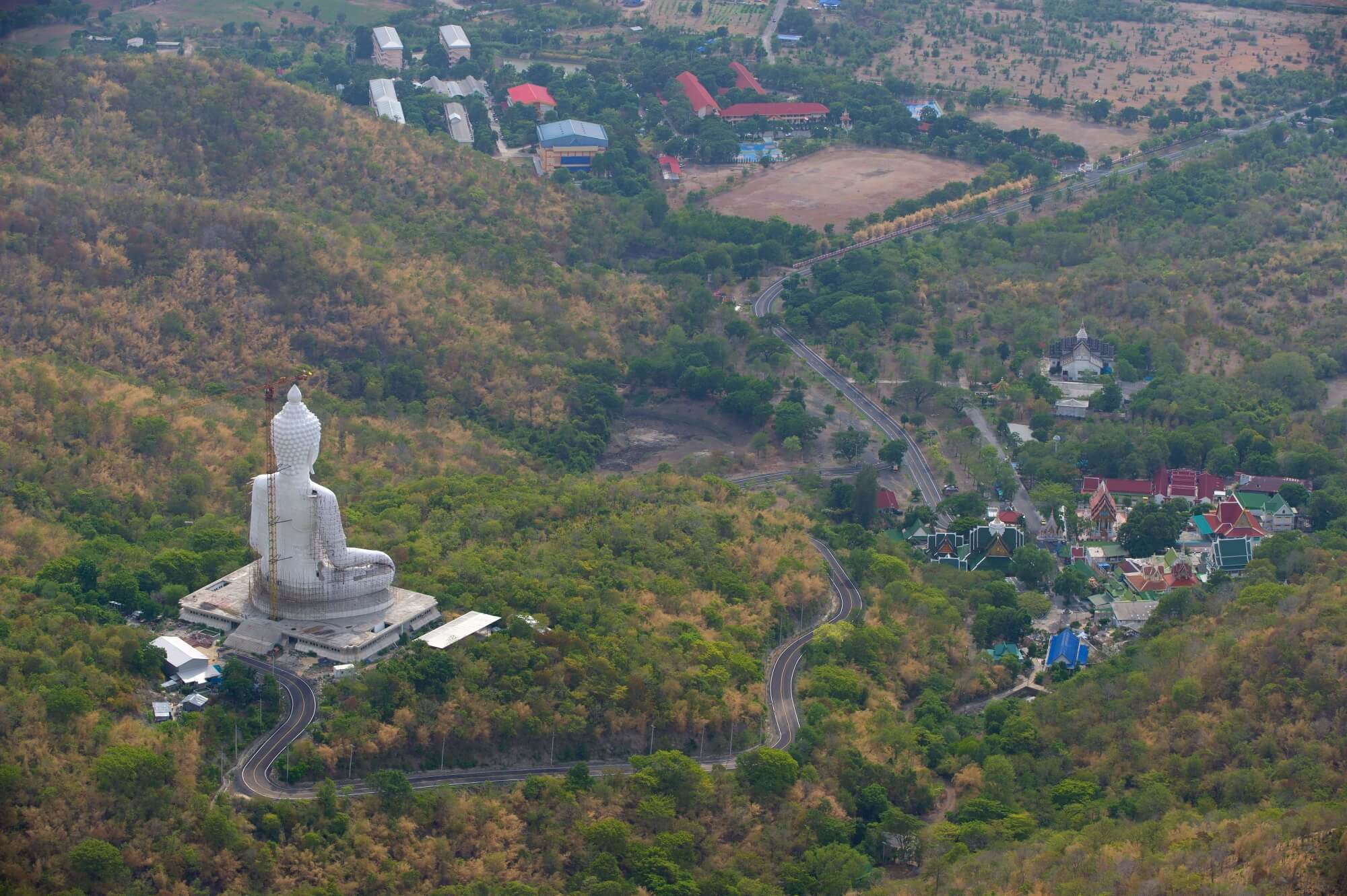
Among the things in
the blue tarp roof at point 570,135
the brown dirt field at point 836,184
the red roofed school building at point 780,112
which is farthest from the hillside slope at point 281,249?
the red roofed school building at point 780,112

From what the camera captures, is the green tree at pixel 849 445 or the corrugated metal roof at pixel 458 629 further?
the green tree at pixel 849 445

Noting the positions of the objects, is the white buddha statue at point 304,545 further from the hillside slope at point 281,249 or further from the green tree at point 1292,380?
the green tree at point 1292,380

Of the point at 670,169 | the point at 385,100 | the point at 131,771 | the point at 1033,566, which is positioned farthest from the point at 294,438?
the point at 670,169

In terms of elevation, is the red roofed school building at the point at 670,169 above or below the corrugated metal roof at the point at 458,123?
below

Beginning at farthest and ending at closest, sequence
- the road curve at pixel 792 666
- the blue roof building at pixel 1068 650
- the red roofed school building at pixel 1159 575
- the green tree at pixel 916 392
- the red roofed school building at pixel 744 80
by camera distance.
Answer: the red roofed school building at pixel 744 80, the green tree at pixel 916 392, the red roofed school building at pixel 1159 575, the blue roof building at pixel 1068 650, the road curve at pixel 792 666

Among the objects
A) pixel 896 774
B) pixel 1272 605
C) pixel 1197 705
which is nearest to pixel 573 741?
pixel 896 774

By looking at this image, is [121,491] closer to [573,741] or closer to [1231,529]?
[573,741]
